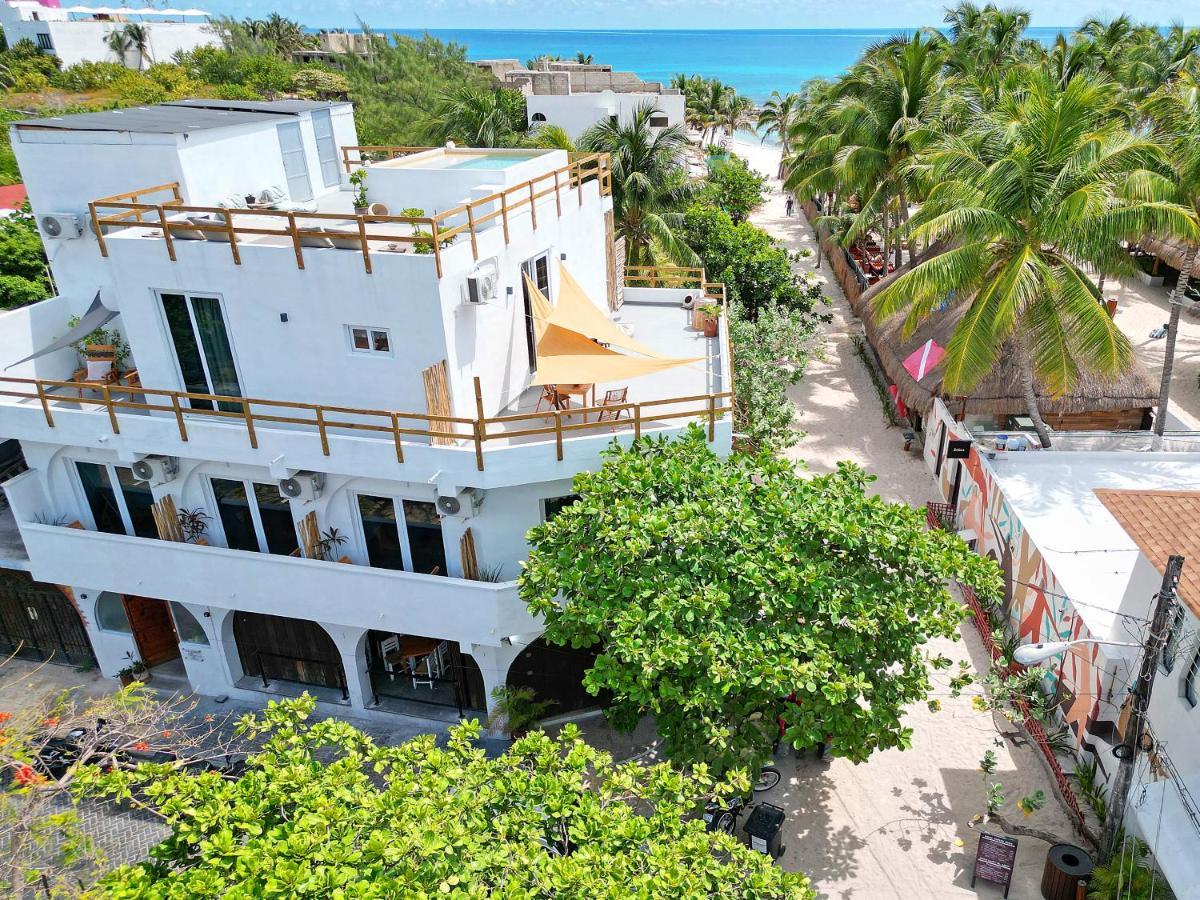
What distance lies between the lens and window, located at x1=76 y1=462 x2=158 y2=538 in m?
17.1

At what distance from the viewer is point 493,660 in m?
15.8

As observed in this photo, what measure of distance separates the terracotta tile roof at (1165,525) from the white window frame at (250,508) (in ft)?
47.1

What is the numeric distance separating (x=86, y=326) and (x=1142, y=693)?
2064cm

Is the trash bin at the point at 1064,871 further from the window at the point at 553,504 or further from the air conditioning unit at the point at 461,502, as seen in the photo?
the air conditioning unit at the point at 461,502

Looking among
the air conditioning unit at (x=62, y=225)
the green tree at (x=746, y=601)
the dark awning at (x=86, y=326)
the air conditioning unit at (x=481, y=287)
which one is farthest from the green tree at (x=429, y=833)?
the air conditioning unit at (x=62, y=225)

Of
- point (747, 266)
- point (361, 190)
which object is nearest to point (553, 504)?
point (361, 190)

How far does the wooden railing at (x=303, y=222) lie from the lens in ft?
45.5

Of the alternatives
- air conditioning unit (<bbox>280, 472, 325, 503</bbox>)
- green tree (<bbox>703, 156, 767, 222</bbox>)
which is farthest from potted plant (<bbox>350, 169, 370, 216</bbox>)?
green tree (<bbox>703, 156, 767, 222</bbox>)

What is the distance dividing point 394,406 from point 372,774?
23.4 feet

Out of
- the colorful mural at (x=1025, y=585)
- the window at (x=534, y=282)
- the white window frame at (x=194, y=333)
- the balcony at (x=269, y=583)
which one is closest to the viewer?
the colorful mural at (x=1025, y=585)

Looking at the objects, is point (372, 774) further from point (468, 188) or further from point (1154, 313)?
point (1154, 313)

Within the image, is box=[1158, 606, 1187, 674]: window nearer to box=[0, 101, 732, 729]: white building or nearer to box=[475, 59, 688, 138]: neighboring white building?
box=[0, 101, 732, 729]: white building

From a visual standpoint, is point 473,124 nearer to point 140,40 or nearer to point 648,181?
point 648,181

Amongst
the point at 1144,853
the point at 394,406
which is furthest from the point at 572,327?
the point at 1144,853
